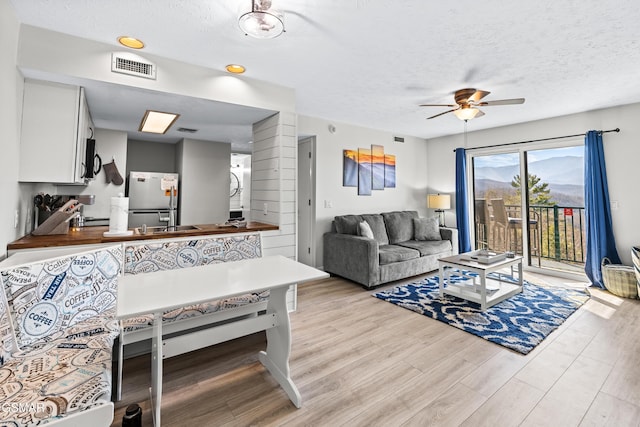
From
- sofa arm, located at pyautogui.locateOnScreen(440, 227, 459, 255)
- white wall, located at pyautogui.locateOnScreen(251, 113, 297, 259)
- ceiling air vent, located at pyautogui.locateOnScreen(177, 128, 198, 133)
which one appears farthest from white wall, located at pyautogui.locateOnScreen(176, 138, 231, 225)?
sofa arm, located at pyautogui.locateOnScreen(440, 227, 459, 255)

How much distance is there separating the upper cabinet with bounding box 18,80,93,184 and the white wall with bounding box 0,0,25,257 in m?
0.08

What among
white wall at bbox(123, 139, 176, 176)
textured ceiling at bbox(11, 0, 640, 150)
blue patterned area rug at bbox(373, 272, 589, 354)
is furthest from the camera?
white wall at bbox(123, 139, 176, 176)

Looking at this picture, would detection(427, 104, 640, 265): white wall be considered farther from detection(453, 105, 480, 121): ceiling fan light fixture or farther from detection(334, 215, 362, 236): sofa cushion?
detection(334, 215, 362, 236): sofa cushion

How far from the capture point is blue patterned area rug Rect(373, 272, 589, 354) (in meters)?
2.58

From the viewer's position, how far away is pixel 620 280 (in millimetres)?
3482

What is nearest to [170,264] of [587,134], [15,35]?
[15,35]

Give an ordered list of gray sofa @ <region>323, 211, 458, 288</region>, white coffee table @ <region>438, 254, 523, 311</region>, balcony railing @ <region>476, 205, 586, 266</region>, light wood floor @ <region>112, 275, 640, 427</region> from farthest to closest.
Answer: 1. balcony railing @ <region>476, 205, 586, 266</region>
2. gray sofa @ <region>323, 211, 458, 288</region>
3. white coffee table @ <region>438, 254, 523, 311</region>
4. light wood floor @ <region>112, 275, 640, 427</region>

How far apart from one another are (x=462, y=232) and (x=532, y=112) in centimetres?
227

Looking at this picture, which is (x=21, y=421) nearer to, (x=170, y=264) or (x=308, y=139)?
(x=170, y=264)

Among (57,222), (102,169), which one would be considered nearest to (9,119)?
(57,222)

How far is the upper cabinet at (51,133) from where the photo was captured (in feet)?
7.15

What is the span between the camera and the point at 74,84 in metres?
2.33

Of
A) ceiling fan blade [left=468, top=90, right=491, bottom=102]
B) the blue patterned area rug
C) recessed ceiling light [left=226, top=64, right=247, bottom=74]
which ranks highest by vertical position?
ceiling fan blade [left=468, top=90, right=491, bottom=102]

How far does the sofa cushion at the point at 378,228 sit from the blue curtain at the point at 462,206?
5.61 ft
